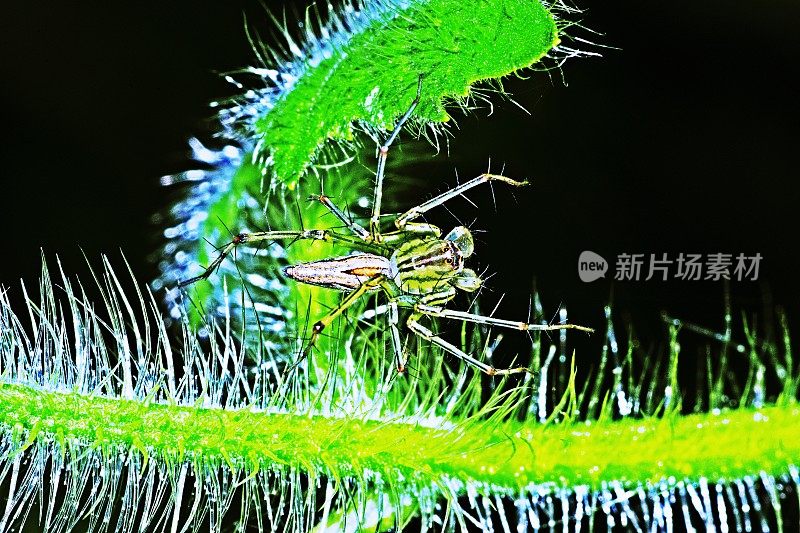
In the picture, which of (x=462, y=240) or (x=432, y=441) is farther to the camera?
(x=462, y=240)

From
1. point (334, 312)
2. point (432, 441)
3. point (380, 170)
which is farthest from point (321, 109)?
point (432, 441)

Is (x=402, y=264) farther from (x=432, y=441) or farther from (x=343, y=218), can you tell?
(x=432, y=441)

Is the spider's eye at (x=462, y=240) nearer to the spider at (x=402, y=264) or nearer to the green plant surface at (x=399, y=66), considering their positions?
the spider at (x=402, y=264)

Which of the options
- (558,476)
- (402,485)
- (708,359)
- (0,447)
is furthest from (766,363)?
(0,447)

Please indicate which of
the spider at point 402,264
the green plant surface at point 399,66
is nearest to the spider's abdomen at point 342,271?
the spider at point 402,264

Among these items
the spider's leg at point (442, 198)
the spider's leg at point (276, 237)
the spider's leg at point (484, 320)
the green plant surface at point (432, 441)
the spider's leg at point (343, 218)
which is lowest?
the green plant surface at point (432, 441)

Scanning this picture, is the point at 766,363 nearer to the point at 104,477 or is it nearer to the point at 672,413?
the point at 672,413

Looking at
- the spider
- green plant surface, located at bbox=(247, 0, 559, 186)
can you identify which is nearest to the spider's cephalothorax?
the spider

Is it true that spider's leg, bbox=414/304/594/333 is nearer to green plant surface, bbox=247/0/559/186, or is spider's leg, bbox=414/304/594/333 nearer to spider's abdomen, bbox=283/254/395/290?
spider's abdomen, bbox=283/254/395/290
